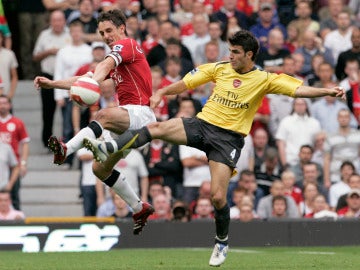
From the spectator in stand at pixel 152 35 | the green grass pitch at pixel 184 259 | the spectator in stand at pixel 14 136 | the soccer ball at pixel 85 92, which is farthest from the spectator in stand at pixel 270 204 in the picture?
the soccer ball at pixel 85 92

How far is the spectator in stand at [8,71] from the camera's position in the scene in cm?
2158

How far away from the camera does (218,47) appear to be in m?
21.8

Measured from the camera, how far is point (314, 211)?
19.3 metres

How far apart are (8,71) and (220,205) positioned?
8440 mm

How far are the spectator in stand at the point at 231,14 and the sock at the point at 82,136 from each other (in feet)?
30.5

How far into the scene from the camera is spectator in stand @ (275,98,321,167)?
2055cm

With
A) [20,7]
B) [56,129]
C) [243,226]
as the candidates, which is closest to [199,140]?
[243,226]

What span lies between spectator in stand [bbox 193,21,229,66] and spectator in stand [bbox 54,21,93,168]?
6.59ft

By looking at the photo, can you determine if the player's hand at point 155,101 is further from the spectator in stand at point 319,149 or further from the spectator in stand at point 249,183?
the spectator in stand at point 319,149

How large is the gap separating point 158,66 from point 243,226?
13.6 ft

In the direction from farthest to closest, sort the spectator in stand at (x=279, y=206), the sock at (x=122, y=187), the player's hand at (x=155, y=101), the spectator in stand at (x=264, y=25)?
the spectator in stand at (x=264, y=25) < the spectator in stand at (x=279, y=206) < the sock at (x=122, y=187) < the player's hand at (x=155, y=101)

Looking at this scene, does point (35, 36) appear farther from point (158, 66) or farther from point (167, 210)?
point (167, 210)

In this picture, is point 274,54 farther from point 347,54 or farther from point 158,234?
point 158,234

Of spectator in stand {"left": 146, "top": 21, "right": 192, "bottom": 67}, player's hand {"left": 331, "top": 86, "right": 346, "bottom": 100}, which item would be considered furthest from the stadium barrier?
player's hand {"left": 331, "top": 86, "right": 346, "bottom": 100}
